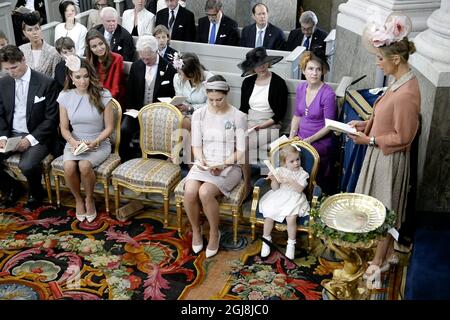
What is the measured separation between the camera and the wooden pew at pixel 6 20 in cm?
834

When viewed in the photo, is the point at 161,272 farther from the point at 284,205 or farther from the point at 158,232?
the point at 284,205

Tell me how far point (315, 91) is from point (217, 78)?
2.98 feet

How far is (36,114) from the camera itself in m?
5.63

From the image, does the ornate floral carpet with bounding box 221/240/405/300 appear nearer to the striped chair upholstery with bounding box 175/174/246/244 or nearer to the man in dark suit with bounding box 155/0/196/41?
the striped chair upholstery with bounding box 175/174/246/244

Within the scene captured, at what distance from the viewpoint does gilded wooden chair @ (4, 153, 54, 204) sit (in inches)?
217

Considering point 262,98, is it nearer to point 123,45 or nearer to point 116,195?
point 116,195

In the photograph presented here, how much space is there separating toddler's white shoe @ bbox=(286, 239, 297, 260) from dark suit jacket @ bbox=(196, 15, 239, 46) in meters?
3.88

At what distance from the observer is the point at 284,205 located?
4.65m

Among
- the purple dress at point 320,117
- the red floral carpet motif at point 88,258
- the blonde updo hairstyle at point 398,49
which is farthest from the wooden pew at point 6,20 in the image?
the blonde updo hairstyle at point 398,49

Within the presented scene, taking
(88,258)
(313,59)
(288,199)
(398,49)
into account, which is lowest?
(88,258)

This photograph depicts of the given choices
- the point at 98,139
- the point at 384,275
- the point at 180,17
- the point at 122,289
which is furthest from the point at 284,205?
the point at 180,17

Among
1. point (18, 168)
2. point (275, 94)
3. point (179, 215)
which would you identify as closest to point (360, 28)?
point (275, 94)

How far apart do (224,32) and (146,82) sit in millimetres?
2207

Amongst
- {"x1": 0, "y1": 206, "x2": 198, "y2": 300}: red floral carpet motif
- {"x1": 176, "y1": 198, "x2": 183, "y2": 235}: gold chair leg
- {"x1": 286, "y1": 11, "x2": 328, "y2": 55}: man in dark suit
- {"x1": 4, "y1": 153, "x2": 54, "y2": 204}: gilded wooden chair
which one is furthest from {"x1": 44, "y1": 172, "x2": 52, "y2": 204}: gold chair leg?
{"x1": 286, "y1": 11, "x2": 328, "y2": 55}: man in dark suit
